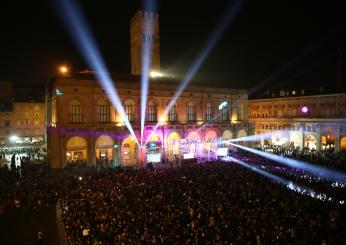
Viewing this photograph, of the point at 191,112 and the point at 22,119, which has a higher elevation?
the point at 191,112

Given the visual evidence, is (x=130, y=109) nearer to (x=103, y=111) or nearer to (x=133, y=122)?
(x=133, y=122)

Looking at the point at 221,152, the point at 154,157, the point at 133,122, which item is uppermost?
the point at 133,122

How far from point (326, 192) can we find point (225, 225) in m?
9.15

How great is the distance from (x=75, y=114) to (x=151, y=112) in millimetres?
10033

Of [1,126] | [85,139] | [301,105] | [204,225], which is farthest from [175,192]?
[1,126]

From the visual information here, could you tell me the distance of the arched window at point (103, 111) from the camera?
34.4 m

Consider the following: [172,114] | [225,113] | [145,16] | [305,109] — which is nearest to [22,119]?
[145,16]

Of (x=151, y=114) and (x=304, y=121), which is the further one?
(x=304, y=121)

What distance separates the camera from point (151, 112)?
126 feet

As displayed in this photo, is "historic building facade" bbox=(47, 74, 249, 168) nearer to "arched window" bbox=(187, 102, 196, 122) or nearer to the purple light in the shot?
"arched window" bbox=(187, 102, 196, 122)

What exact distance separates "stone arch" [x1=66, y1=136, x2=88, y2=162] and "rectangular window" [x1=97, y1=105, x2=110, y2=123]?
3301 mm

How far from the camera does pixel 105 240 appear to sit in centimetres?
1208

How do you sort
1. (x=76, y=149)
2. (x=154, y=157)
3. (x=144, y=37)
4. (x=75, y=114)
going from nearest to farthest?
(x=76, y=149), (x=75, y=114), (x=154, y=157), (x=144, y=37)

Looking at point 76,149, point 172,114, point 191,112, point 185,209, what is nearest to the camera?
point 185,209
